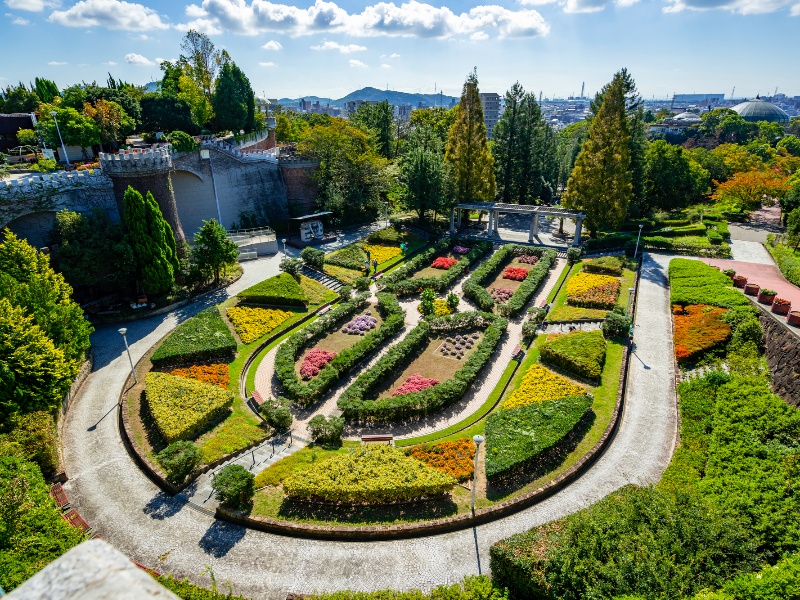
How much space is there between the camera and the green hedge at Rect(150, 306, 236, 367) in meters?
24.2

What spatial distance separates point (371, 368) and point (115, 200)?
23384 mm

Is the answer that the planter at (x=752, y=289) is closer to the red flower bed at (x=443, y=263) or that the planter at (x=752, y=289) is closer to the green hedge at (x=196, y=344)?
the red flower bed at (x=443, y=263)

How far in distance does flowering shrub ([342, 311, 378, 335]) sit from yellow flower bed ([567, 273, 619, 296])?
14207 millimetres

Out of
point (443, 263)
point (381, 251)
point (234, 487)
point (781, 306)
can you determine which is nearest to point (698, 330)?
point (781, 306)

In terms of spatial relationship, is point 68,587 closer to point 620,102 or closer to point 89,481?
point 89,481

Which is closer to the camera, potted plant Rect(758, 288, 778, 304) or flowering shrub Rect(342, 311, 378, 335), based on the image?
potted plant Rect(758, 288, 778, 304)

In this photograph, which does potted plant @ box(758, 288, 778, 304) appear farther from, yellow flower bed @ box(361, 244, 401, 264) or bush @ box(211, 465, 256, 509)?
bush @ box(211, 465, 256, 509)

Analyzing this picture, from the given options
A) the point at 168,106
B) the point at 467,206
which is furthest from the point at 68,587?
the point at 168,106

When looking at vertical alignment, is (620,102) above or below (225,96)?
below

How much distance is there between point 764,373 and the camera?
2255cm

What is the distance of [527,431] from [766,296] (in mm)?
19468

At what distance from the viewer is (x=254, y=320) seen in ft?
95.5

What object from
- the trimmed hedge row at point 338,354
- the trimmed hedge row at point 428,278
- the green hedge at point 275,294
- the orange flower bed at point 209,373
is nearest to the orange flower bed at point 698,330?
the trimmed hedge row at point 428,278

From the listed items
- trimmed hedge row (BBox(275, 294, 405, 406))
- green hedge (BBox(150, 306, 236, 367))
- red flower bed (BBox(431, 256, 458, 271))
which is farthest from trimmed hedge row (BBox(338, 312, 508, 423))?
red flower bed (BBox(431, 256, 458, 271))
